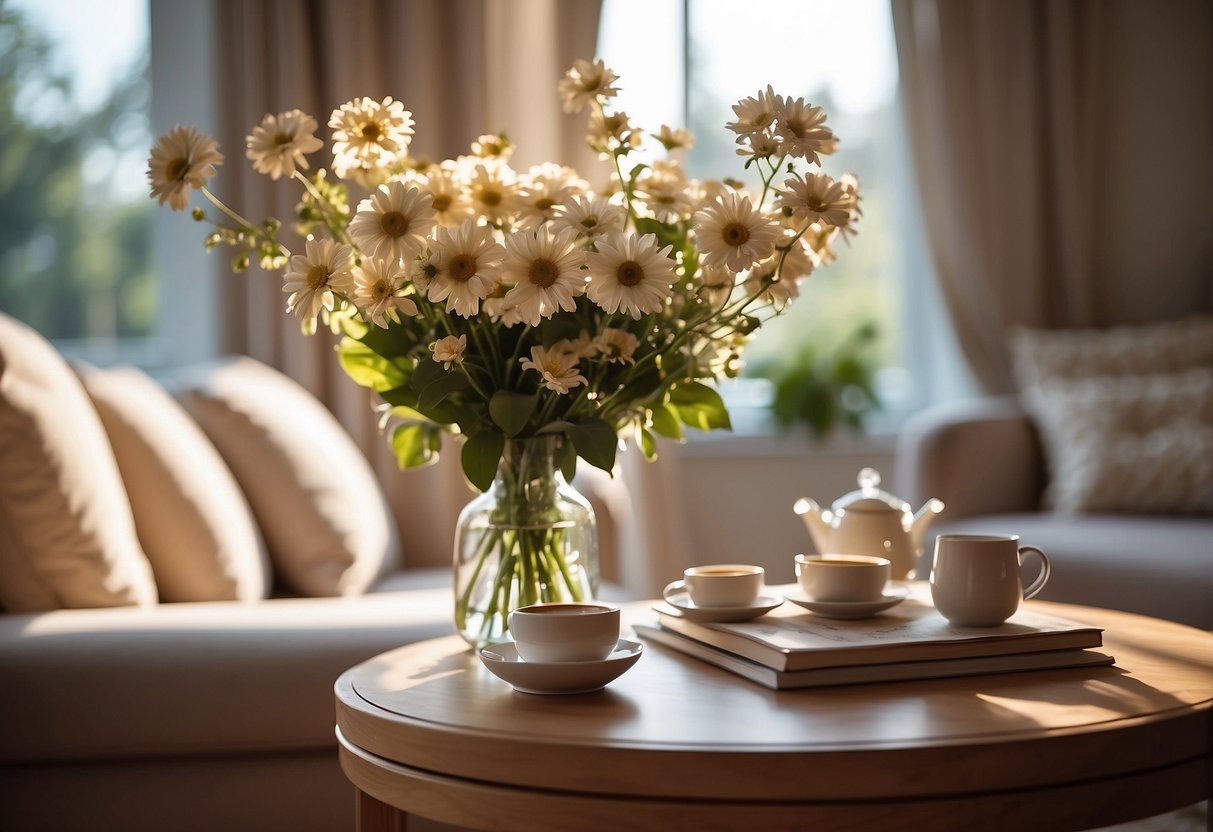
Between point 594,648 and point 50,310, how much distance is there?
2560mm

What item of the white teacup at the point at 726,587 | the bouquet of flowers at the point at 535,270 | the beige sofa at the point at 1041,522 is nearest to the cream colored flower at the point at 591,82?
the bouquet of flowers at the point at 535,270

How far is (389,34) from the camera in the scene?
312 centimetres

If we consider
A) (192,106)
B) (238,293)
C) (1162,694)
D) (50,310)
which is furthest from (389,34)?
(1162,694)

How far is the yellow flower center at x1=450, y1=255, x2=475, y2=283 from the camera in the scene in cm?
116

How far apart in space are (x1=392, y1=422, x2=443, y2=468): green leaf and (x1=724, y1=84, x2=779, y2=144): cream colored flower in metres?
0.53

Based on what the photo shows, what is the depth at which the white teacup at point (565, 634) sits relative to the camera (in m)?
1.12

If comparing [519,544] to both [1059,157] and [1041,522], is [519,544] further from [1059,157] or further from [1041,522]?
[1059,157]

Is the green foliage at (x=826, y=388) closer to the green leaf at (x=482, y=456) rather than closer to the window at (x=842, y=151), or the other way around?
the window at (x=842, y=151)

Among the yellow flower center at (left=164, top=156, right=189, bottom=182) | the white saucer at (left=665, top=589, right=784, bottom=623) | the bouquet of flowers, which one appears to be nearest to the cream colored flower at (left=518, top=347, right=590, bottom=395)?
the bouquet of flowers

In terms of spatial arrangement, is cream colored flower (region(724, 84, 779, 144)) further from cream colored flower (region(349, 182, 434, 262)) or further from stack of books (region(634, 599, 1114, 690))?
stack of books (region(634, 599, 1114, 690))

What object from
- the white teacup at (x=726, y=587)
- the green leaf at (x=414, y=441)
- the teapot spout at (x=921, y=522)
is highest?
the green leaf at (x=414, y=441)

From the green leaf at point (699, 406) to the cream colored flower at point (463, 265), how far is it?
0.33m

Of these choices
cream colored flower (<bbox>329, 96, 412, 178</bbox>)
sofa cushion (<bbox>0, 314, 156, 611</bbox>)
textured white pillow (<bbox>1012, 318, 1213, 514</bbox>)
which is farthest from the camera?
textured white pillow (<bbox>1012, 318, 1213, 514</bbox>)

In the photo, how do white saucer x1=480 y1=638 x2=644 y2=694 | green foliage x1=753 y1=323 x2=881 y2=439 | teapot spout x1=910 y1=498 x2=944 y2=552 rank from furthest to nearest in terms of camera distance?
green foliage x1=753 y1=323 x2=881 y2=439
teapot spout x1=910 y1=498 x2=944 y2=552
white saucer x1=480 y1=638 x2=644 y2=694
